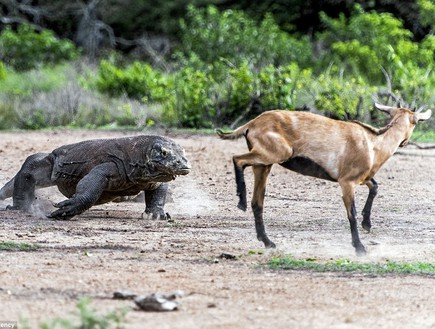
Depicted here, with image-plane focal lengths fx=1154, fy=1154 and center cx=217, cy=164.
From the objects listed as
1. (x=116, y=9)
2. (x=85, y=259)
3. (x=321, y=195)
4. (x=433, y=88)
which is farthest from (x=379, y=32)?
(x=85, y=259)

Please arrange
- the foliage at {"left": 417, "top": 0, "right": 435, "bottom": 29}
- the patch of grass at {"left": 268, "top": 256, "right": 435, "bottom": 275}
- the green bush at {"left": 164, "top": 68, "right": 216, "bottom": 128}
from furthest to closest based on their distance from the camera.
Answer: the foliage at {"left": 417, "top": 0, "right": 435, "bottom": 29} < the green bush at {"left": 164, "top": 68, "right": 216, "bottom": 128} < the patch of grass at {"left": 268, "top": 256, "right": 435, "bottom": 275}

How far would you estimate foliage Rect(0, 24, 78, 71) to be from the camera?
34.1 m

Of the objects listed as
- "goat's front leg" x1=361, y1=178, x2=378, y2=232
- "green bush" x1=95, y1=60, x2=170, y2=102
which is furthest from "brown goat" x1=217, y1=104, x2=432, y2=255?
"green bush" x1=95, y1=60, x2=170, y2=102

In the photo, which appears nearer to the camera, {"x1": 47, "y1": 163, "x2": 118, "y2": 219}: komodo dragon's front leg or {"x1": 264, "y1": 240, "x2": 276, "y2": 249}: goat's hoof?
{"x1": 264, "y1": 240, "x2": 276, "y2": 249}: goat's hoof

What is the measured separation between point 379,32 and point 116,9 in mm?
13178

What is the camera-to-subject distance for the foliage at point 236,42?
1180 inches

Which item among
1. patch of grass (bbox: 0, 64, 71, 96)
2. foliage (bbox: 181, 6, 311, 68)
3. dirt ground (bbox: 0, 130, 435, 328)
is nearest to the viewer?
dirt ground (bbox: 0, 130, 435, 328)

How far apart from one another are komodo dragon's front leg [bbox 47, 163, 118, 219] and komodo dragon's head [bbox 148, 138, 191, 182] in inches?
16.6

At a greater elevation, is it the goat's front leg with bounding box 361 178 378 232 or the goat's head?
the goat's head

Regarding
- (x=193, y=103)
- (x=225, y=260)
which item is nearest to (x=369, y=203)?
(x=225, y=260)

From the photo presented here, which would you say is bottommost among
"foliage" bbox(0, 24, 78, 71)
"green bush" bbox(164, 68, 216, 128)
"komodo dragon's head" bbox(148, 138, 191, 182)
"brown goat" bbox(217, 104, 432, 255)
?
"foliage" bbox(0, 24, 78, 71)

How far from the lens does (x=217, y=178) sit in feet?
50.9

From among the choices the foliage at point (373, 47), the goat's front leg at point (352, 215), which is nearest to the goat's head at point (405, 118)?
the goat's front leg at point (352, 215)

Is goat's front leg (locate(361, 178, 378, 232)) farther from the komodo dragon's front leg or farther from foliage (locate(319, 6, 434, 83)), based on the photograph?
foliage (locate(319, 6, 434, 83))
